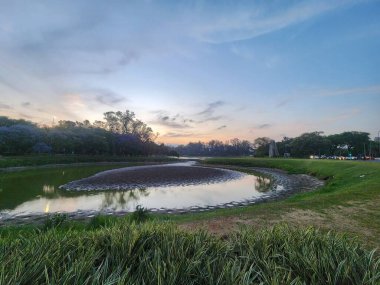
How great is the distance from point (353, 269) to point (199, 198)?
16483 mm

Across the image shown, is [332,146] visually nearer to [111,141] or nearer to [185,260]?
[111,141]

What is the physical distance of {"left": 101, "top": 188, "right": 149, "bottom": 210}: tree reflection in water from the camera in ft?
54.6

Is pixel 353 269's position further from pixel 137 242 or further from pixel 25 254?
pixel 25 254

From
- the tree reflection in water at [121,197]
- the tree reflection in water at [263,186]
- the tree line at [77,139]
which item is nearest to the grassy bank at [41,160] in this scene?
the tree line at [77,139]

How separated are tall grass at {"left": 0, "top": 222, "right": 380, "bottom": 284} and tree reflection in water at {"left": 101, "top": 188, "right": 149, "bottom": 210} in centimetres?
1287

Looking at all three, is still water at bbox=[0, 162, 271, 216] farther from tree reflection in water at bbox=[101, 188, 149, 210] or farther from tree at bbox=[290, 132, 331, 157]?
tree at bbox=[290, 132, 331, 157]

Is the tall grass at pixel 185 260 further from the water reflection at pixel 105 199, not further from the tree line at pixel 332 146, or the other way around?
the tree line at pixel 332 146

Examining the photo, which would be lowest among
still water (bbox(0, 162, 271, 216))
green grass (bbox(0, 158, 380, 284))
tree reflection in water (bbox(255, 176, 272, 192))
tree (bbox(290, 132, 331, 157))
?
still water (bbox(0, 162, 271, 216))

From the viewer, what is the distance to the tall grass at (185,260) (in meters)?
2.67

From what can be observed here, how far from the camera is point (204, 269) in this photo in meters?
2.98

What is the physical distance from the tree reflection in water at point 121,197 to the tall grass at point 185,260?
42.2 ft

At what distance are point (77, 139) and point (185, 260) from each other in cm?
8294

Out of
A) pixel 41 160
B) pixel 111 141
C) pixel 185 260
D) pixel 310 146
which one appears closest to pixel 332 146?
pixel 310 146

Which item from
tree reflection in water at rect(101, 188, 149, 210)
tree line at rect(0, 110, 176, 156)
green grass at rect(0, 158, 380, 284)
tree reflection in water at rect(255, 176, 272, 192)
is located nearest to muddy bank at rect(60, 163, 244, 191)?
tree reflection in water at rect(101, 188, 149, 210)
